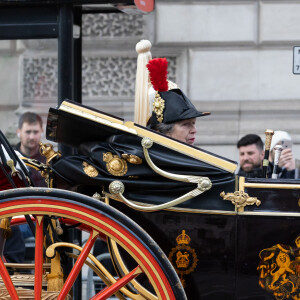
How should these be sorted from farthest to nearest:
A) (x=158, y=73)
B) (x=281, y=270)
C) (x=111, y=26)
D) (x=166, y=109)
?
(x=111, y=26), (x=166, y=109), (x=158, y=73), (x=281, y=270)

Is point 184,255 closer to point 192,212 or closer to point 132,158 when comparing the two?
point 192,212

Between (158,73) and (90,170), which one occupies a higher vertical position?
(158,73)

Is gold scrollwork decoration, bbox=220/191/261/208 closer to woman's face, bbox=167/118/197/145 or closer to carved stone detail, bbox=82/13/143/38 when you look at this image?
woman's face, bbox=167/118/197/145

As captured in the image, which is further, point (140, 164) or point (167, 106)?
point (167, 106)

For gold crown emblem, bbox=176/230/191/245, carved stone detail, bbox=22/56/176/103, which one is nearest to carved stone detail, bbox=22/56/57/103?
carved stone detail, bbox=22/56/176/103

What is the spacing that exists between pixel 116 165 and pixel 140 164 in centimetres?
11

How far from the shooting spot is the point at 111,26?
367 inches

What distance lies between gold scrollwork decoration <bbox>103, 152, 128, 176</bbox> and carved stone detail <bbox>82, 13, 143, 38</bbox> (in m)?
A: 5.40

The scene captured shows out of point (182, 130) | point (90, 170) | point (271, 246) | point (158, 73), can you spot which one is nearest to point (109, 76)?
point (182, 130)

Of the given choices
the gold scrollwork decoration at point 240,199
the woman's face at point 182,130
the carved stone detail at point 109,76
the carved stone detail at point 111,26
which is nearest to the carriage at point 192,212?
the gold scrollwork decoration at point 240,199

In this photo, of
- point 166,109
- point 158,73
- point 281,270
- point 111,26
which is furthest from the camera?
point 111,26

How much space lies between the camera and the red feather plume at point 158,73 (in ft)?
14.5

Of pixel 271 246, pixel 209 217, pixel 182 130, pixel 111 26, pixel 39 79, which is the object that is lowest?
pixel 271 246

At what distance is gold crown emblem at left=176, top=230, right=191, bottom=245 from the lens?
398 centimetres
